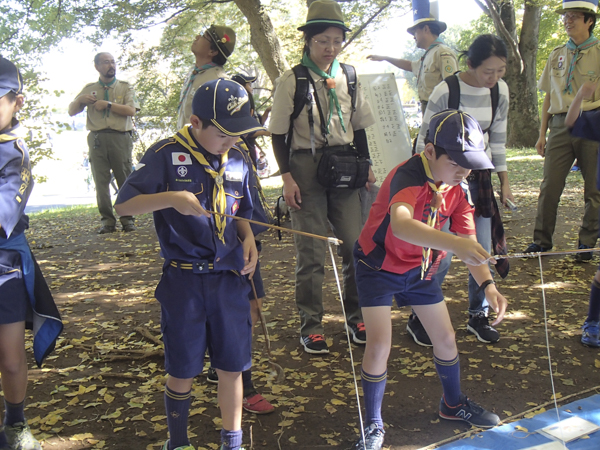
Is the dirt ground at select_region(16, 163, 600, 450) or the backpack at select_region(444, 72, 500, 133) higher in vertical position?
the backpack at select_region(444, 72, 500, 133)

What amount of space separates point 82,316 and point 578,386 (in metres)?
3.86

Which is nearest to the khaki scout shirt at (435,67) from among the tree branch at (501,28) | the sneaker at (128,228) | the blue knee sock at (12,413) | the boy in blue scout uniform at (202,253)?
the boy in blue scout uniform at (202,253)

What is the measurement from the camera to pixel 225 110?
2236 millimetres

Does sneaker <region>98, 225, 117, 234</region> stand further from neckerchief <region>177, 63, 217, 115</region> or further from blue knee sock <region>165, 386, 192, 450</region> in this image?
blue knee sock <region>165, 386, 192, 450</region>

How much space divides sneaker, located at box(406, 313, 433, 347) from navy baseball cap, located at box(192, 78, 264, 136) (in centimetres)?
223

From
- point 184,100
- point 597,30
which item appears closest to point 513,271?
point 184,100

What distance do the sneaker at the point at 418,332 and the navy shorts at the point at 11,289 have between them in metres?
2.51

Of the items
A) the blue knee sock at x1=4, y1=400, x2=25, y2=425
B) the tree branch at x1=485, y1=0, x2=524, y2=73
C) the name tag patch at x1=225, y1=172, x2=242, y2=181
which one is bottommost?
the blue knee sock at x1=4, y1=400, x2=25, y2=425

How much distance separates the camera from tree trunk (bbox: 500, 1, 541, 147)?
15844 millimetres

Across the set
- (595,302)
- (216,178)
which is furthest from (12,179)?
(595,302)

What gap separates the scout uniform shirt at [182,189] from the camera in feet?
7.48

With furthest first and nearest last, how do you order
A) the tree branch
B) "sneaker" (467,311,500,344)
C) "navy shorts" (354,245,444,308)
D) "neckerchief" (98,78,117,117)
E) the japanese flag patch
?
1. the tree branch
2. "neckerchief" (98,78,117,117)
3. "sneaker" (467,311,500,344)
4. "navy shorts" (354,245,444,308)
5. the japanese flag patch

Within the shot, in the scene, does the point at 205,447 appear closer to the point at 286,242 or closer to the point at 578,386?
the point at 578,386

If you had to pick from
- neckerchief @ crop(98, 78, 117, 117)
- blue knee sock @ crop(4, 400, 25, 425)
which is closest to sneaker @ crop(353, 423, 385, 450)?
blue knee sock @ crop(4, 400, 25, 425)
